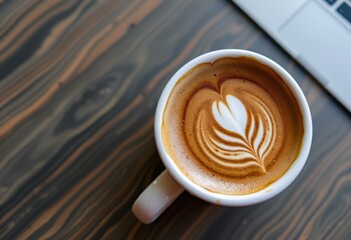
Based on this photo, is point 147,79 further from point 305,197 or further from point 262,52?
point 305,197

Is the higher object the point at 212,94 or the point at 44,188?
the point at 212,94

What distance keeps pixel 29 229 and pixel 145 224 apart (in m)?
0.16

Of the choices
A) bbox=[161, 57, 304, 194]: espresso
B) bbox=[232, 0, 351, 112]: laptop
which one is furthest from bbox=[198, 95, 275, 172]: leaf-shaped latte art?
bbox=[232, 0, 351, 112]: laptop

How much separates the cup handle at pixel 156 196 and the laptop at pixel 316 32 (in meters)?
0.28

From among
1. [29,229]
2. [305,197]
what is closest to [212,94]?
[305,197]

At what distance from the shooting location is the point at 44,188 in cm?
64

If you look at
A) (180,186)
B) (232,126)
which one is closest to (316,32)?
(232,126)

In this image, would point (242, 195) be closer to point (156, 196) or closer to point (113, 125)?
point (156, 196)

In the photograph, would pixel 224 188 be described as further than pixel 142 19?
No

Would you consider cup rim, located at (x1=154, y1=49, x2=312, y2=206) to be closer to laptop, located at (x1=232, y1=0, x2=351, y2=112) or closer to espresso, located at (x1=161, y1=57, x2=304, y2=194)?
espresso, located at (x1=161, y1=57, x2=304, y2=194)

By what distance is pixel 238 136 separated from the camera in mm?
600

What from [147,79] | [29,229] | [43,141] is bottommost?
[29,229]

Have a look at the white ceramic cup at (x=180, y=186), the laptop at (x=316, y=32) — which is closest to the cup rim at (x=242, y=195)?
the white ceramic cup at (x=180, y=186)

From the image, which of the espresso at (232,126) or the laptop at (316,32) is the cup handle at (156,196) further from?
the laptop at (316,32)
